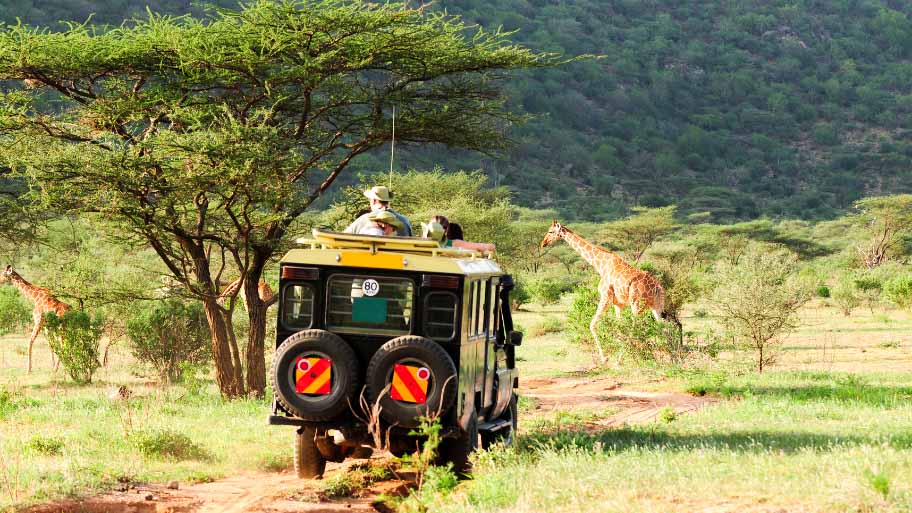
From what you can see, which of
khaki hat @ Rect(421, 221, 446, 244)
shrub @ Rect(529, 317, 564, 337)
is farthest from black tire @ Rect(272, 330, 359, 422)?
shrub @ Rect(529, 317, 564, 337)

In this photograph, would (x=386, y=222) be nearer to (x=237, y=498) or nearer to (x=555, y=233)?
(x=237, y=498)

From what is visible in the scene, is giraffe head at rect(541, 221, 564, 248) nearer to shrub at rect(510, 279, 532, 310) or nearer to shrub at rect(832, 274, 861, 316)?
shrub at rect(510, 279, 532, 310)

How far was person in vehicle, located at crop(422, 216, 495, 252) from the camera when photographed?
25.7 ft

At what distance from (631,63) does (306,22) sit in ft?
286

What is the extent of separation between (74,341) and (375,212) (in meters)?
10.9

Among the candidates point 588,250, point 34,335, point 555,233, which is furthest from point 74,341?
point 588,250

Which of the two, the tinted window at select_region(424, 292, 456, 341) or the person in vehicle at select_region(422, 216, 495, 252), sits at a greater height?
the person in vehicle at select_region(422, 216, 495, 252)

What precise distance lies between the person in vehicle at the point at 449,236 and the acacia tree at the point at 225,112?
4006mm

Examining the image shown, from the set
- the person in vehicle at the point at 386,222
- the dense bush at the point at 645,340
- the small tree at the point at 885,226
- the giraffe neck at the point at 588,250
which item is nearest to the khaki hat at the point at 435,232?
the person in vehicle at the point at 386,222

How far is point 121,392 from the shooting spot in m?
13.1

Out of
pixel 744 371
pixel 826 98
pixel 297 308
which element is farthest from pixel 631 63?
pixel 297 308

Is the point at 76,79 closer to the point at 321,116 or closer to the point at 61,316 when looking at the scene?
the point at 321,116

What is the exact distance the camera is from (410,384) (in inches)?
286

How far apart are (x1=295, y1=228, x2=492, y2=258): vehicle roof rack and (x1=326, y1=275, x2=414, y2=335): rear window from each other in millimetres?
225
